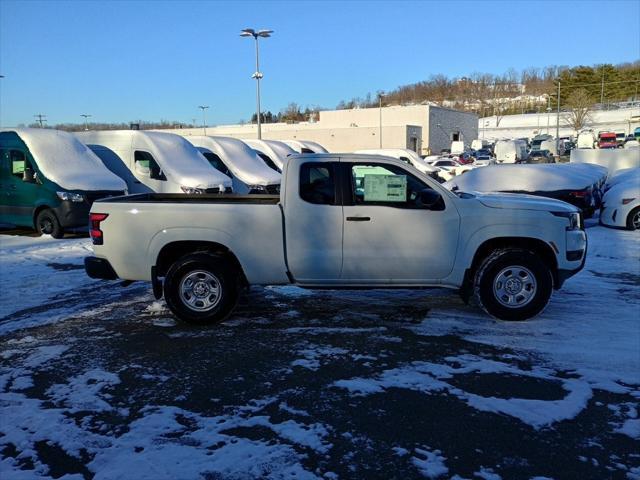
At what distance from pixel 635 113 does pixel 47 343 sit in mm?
115535

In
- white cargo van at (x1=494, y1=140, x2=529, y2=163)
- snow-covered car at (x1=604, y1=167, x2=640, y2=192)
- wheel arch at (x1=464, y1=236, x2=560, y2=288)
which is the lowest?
wheel arch at (x1=464, y1=236, x2=560, y2=288)

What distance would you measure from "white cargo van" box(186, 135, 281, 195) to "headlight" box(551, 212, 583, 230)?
12.9 m

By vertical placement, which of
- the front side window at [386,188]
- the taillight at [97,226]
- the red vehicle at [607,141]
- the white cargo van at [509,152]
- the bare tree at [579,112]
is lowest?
the taillight at [97,226]

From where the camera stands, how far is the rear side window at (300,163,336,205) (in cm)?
605

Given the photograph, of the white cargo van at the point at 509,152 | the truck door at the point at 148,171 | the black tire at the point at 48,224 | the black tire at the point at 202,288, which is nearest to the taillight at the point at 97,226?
the black tire at the point at 202,288

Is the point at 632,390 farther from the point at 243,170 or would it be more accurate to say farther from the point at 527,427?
the point at 243,170

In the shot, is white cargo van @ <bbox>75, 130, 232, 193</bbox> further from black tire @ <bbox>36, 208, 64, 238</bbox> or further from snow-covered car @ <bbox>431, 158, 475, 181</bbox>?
snow-covered car @ <bbox>431, 158, 475, 181</bbox>

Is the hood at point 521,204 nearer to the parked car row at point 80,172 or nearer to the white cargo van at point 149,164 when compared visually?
the parked car row at point 80,172

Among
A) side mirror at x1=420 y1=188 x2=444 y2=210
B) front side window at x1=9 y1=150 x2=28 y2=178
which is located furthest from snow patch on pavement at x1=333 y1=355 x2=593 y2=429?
front side window at x1=9 y1=150 x2=28 y2=178

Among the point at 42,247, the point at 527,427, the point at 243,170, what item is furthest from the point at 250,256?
the point at 243,170

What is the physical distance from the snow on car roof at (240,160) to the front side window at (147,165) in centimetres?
399

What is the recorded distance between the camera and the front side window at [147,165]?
15.5 m

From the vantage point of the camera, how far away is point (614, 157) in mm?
26391

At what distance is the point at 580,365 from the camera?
191 inches
